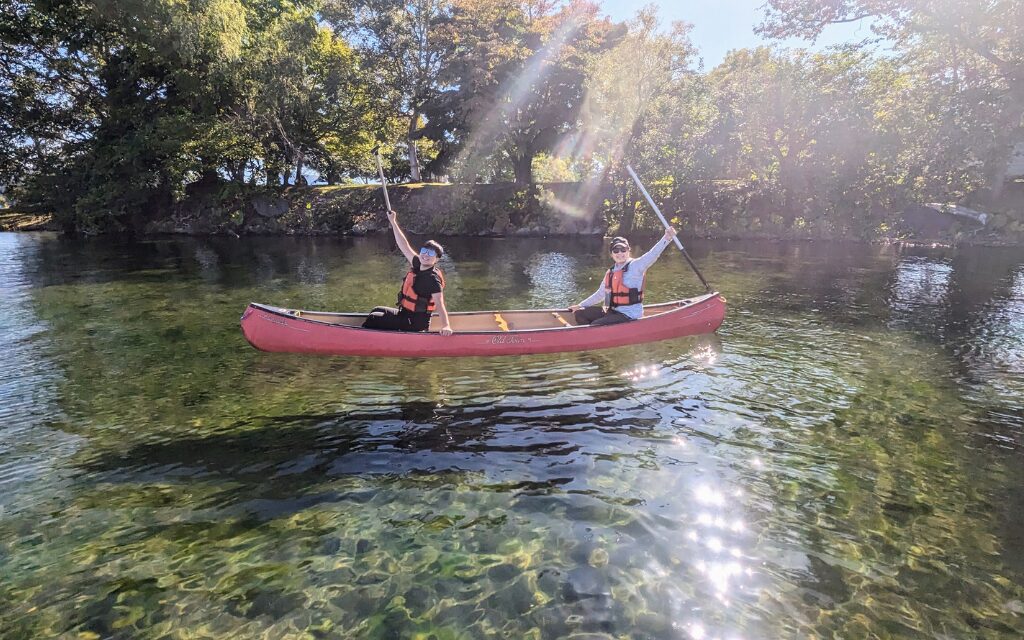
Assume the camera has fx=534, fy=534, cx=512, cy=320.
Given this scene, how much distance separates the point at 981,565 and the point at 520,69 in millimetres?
33466

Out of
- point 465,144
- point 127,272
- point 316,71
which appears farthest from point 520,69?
point 127,272

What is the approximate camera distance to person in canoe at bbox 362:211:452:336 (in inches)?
364

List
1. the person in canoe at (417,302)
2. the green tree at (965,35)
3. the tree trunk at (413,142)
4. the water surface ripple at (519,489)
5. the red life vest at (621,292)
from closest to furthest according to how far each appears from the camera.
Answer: the water surface ripple at (519,489) < the person in canoe at (417,302) < the red life vest at (621,292) < the green tree at (965,35) < the tree trunk at (413,142)

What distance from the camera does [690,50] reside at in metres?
33.2

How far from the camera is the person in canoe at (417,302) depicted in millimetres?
9250

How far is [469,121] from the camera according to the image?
36.1 meters

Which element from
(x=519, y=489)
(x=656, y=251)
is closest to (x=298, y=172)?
(x=656, y=251)

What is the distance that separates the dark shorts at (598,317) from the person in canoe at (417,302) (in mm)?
2912

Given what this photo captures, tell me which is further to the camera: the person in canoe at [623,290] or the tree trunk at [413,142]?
the tree trunk at [413,142]

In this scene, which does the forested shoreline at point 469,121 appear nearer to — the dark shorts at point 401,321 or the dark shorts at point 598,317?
the dark shorts at point 598,317

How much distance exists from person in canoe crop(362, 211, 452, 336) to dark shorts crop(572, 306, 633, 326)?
2.91 m

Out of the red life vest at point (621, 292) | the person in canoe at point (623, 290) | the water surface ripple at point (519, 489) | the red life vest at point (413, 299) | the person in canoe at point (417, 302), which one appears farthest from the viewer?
the red life vest at point (621, 292)

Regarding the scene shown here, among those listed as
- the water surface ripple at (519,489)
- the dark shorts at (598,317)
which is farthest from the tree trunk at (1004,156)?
the dark shorts at (598,317)

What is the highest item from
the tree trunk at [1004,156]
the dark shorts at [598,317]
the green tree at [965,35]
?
the green tree at [965,35]
